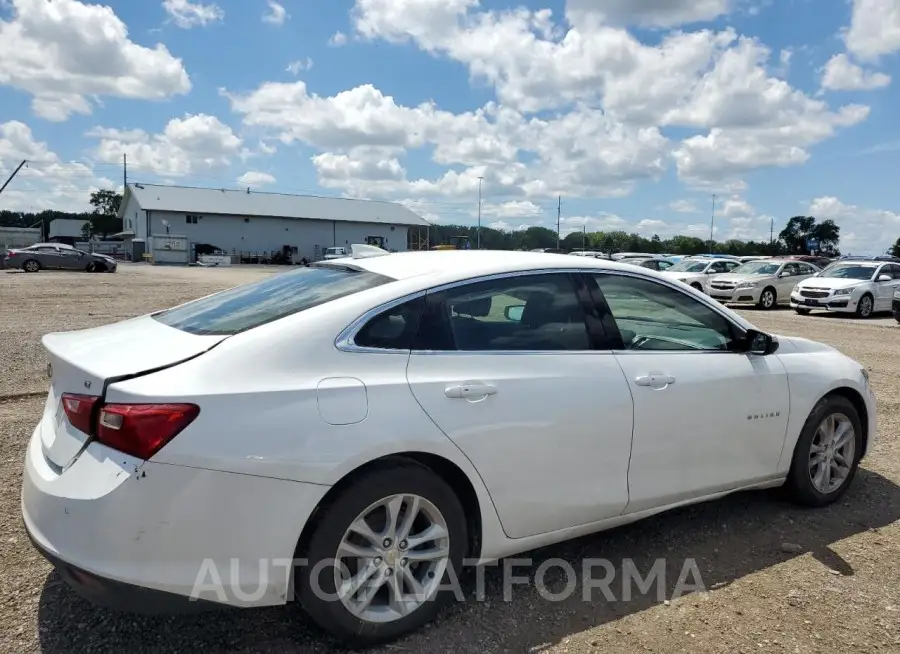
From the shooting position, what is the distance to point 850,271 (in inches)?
806

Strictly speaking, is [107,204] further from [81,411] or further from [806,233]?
[81,411]

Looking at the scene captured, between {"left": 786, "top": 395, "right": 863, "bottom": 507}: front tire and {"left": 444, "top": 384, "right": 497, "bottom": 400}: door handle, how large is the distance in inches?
91.9

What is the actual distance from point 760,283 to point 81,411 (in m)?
22.2

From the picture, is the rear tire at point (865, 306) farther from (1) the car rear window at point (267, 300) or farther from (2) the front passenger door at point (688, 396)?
(1) the car rear window at point (267, 300)

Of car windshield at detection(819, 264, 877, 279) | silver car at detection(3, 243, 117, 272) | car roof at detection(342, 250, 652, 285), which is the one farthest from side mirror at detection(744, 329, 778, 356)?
silver car at detection(3, 243, 117, 272)

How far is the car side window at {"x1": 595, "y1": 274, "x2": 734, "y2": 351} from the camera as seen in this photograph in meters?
3.58

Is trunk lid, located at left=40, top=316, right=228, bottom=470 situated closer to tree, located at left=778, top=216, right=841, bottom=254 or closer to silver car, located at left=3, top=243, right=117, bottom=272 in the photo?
silver car, located at left=3, top=243, right=117, bottom=272

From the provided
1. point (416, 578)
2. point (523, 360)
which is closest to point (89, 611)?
point (416, 578)

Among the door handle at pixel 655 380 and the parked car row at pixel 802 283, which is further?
the parked car row at pixel 802 283

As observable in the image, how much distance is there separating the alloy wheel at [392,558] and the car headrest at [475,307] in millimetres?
872

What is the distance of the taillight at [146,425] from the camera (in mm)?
2354

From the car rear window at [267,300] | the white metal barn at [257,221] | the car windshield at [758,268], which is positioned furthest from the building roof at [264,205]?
the car rear window at [267,300]

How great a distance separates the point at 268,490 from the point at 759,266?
23.4 m

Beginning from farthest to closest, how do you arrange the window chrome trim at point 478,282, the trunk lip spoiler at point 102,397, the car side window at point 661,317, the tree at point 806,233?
the tree at point 806,233 < the car side window at point 661,317 < the window chrome trim at point 478,282 < the trunk lip spoiler at point 102,397
